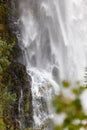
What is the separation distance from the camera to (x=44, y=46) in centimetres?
2489

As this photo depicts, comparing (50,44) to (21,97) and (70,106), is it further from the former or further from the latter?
(70,106)

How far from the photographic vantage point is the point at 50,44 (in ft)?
83.6

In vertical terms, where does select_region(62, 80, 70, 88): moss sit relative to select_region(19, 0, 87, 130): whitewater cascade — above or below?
above

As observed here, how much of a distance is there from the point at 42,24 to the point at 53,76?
3.85 meters

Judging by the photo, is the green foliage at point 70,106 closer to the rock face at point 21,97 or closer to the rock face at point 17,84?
the rock face at point 17,84

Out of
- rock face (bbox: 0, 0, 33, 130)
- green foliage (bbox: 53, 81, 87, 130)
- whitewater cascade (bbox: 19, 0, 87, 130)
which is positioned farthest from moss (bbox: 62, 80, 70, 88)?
whitewater cascade (bbox: 19, 0, 87, 130)

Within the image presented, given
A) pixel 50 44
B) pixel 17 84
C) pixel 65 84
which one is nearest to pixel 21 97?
pixel 17 84

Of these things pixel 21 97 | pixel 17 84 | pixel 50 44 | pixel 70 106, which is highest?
pixel 70 106

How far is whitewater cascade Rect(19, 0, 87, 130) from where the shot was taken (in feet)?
66.6

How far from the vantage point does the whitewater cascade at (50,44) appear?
20291mm

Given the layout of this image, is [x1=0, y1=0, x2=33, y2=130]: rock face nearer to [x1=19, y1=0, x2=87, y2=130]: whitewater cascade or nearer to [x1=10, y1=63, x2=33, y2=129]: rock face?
[x1=10, y1=63, x2=33, y2=129]: rock face

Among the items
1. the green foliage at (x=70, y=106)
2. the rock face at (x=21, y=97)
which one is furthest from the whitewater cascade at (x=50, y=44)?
the green foliage at (x=70, y=106)

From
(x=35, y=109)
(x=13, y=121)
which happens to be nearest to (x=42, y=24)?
(x=35, y=109)

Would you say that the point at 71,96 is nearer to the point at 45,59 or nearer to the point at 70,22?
the point at 45,59
